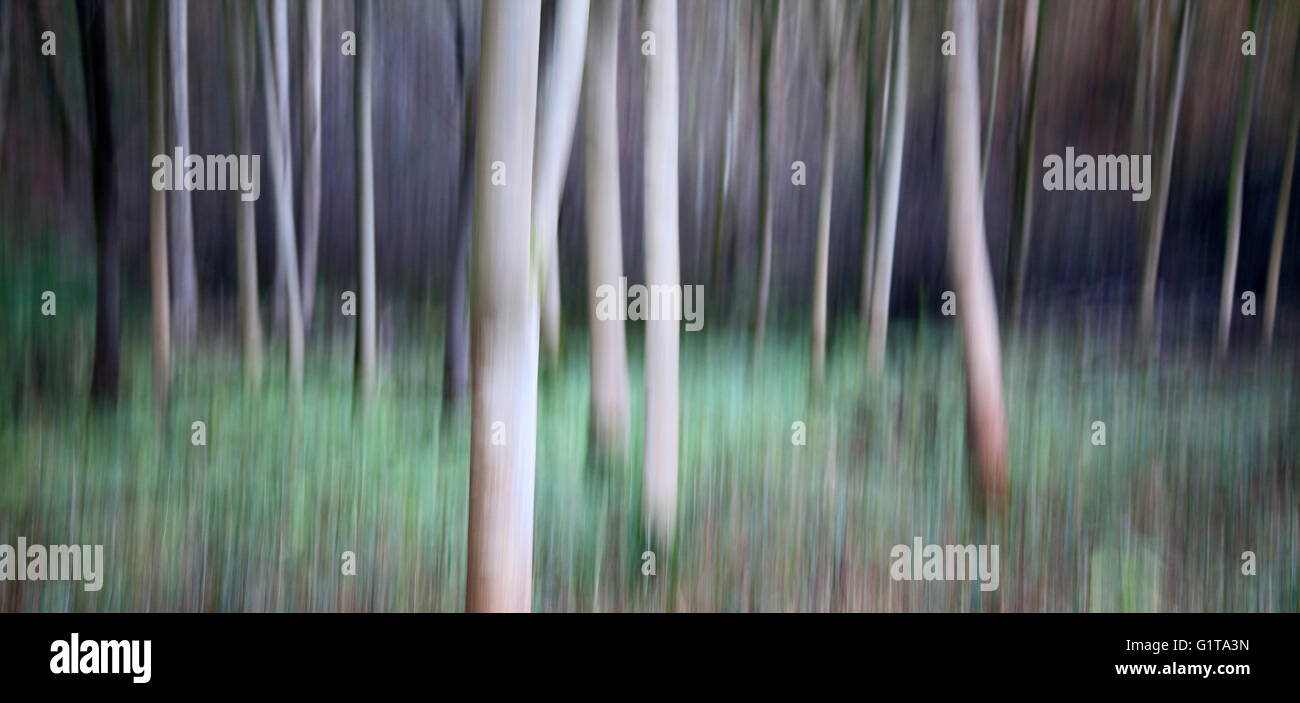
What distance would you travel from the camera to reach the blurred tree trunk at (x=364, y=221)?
7.25 ft

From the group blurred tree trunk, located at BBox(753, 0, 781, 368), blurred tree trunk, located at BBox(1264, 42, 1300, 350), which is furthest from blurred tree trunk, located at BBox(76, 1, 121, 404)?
blurred tree trunk, located at BBox(1264, 42, 1300, 350)

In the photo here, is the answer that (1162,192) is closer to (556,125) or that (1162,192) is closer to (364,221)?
(556,125)

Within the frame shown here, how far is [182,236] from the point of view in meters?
2.21

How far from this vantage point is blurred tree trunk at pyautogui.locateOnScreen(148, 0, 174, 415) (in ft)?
7.21

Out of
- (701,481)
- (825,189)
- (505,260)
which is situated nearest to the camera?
(505,260)

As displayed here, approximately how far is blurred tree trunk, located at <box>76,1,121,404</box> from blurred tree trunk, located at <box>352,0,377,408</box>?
0.63 metres

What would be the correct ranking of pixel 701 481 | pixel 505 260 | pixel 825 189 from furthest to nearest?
pixel 825 189 < pixel 701 481 < pixel 505 260

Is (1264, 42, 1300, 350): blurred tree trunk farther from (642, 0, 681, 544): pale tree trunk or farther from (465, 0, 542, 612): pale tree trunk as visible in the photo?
(465, 0, 542, 612): pale tree trunk

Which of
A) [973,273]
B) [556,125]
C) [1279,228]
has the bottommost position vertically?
[973,273]

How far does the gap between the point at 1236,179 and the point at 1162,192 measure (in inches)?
7.7

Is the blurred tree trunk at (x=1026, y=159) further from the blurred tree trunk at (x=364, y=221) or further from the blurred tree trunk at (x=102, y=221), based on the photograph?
the blurred tree trunk at (x=102, y=221)

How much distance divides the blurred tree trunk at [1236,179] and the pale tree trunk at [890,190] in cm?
89

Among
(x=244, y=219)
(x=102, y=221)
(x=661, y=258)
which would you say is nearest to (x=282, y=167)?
(x=244, y=219)

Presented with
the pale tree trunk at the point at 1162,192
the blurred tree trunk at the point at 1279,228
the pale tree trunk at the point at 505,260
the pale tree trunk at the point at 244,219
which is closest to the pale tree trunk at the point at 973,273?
the pale tree trunk at the point at 1162,192
